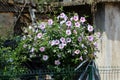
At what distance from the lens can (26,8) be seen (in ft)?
38.8

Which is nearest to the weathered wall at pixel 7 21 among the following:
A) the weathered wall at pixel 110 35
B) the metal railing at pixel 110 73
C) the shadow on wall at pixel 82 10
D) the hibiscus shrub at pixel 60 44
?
the shadow on wall at pixel 82 10

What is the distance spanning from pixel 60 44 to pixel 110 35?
279 centimetres

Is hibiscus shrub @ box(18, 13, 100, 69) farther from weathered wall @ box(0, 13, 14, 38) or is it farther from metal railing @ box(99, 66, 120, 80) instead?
weathered wall @ box(0, 13, 14, 38)

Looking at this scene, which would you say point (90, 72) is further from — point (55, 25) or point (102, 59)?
point (102, 59)

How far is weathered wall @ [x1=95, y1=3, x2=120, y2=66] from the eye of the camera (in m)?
9.58

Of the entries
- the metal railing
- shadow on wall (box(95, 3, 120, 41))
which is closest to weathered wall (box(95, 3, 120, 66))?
shadow on wall (box(95, 3, 120, 41))

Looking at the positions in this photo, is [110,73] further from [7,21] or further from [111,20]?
[7,21]

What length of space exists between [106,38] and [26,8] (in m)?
3.25

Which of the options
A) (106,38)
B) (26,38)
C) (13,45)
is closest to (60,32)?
(26,38)

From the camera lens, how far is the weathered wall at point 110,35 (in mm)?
9580

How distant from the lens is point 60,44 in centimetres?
714

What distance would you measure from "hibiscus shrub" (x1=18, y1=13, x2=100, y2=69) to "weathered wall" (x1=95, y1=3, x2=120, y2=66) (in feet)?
7.10

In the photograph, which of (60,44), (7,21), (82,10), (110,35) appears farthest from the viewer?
(7,21)

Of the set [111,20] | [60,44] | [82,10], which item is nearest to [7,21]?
[82,10]
